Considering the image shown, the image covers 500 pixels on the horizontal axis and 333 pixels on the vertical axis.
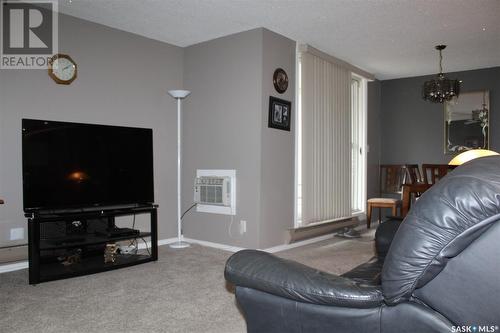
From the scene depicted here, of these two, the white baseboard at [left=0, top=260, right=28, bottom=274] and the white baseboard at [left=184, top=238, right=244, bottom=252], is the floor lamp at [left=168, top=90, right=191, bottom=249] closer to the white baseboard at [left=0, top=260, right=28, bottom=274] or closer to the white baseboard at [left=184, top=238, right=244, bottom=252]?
the white baseboard at [left=184, top=238, right=244, bottom=252]

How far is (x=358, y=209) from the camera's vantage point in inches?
246

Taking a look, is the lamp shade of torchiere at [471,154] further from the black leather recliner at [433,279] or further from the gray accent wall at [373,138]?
the black leather recliner at [433,279]

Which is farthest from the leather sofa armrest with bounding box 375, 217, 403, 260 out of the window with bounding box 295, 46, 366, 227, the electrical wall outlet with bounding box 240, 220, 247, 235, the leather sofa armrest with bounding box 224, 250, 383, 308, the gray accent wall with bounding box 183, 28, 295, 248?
the window with bounding box 295, 46, 366, 227

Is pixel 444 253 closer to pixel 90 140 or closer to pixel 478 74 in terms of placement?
pixel 90 140

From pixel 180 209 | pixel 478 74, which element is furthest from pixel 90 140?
pixel 478 74

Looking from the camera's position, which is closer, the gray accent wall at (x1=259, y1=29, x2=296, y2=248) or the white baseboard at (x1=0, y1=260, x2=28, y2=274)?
the white baseboard at (x1=0, y1=260, x2=28, y2=274)

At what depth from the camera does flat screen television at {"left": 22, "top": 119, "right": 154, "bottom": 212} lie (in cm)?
312

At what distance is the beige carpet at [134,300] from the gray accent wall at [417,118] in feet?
10.4

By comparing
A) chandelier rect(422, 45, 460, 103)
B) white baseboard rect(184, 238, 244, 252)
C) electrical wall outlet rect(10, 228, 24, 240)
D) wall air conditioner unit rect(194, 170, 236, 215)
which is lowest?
white baseboard rect(184, 238, 244, 252)

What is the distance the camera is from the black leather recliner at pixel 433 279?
106cm

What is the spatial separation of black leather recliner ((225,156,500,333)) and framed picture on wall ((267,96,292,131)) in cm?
301

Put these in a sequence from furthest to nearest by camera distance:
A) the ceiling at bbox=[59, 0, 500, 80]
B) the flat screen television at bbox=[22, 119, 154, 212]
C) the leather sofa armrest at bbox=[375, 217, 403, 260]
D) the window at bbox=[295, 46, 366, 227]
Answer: the window at bbox=[295, 46, 366, 227], the ceiling at bbox=[59, 0, 500, 80], the flat screen television at bbox=[22, 119, 154, 212], the leather sofa armrest at bbox=[375, 217, 403, 260]

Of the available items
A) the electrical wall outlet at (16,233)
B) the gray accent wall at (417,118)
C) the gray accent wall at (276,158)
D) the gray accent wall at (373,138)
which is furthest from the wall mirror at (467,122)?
the electrical wall outlet at (16,233)

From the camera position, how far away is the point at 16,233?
3428 mm
